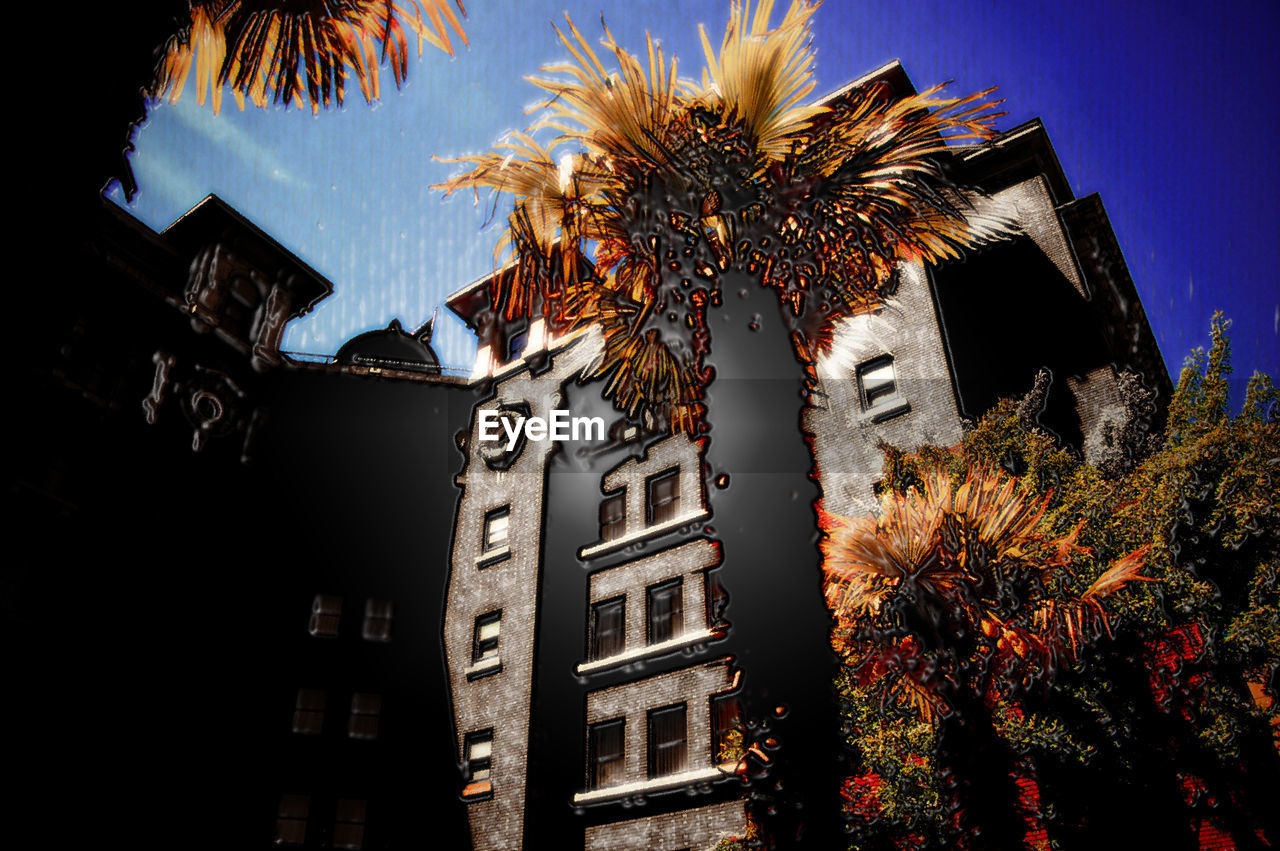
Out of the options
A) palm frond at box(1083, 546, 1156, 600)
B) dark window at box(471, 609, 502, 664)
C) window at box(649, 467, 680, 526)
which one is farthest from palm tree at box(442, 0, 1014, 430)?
dark window at box(471, 609, 502, 664)

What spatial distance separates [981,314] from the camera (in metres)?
22.1

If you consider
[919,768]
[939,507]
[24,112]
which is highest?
[939,507]

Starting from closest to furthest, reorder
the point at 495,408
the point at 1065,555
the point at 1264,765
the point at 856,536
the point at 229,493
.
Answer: the point at 1264,765
the point at 1065,555
the point at 856,536
the point at 229,493
the point at 495,408

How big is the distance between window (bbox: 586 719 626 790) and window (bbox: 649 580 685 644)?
2.60m

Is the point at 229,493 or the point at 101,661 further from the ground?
the point at 229,493

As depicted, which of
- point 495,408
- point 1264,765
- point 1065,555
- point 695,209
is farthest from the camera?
point 495,408

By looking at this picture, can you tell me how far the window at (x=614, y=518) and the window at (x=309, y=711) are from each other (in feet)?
31.4

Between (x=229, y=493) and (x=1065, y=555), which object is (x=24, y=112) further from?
(x=229, y=493)

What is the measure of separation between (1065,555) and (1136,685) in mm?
2520

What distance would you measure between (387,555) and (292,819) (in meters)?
7.75

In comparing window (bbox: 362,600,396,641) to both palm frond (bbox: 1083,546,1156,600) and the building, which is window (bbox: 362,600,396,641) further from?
palm frond (bbox: 1083,546,1156,600)

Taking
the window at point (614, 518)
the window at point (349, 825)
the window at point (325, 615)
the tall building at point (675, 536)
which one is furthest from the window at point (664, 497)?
the window at point (349, 825)

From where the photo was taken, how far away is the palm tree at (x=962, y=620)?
12.6 meters

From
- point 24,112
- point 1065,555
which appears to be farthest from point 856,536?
point 24,112
